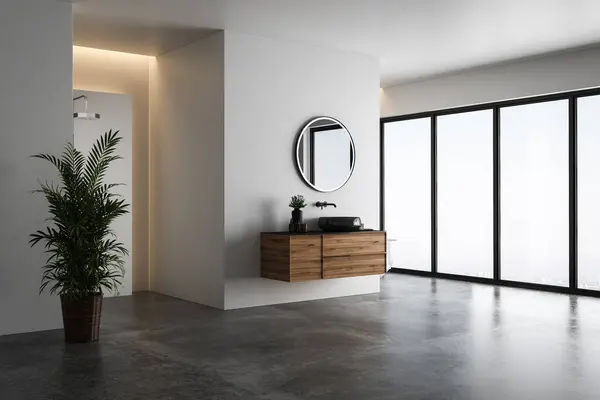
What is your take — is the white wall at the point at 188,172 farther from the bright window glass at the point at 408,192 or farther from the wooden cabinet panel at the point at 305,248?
the bright window glass at the point at 408,192

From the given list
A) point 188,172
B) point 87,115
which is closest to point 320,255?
point 188,172

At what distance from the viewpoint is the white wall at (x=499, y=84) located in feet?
26.2

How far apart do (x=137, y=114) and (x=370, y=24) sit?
322cm

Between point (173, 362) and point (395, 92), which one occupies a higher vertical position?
point (395, 92)

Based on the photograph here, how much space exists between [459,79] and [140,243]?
4865 millimetres

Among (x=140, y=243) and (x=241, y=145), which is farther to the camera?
(x=140, y=243)

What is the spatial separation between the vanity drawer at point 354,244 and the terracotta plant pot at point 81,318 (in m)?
2.52

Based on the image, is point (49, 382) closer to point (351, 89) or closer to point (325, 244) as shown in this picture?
point (325, 244)

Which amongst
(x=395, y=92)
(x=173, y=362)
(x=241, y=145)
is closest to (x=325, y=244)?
(x=241, y=145)

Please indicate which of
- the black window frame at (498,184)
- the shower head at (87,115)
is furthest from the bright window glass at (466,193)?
the shower head at (87,115)

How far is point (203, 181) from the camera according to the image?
7348mm

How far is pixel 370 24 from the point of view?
22.4 ft

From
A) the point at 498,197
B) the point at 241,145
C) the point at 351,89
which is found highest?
the point at 351,89

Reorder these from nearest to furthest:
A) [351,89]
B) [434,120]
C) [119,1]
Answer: [119,1]
[351,89]
[434,120]
